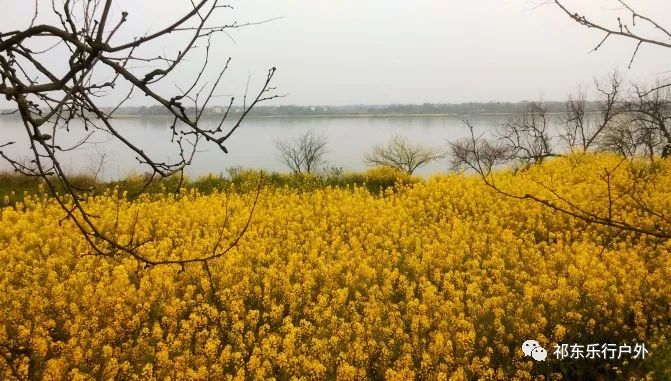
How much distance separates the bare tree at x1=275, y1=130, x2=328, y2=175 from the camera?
117ft

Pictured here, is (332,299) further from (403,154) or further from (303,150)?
(403,154)

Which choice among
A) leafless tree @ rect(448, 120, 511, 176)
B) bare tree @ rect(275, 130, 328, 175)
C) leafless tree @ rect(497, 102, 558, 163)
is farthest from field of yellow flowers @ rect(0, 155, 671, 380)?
bare tree @ rect(275, 130, 328, 175)

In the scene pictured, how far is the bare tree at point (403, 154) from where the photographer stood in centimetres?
3778

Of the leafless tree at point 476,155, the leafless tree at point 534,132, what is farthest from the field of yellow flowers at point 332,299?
the leafless tree at point 534,132

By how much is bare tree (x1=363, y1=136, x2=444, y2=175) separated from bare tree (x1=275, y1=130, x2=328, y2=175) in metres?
3.86

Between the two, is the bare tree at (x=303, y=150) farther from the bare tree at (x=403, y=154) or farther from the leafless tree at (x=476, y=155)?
the leafless tree at (x=476, y=155)

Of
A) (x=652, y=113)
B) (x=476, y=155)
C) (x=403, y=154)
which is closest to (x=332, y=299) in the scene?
(x=476, y=155)

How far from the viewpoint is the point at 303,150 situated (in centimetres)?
3806

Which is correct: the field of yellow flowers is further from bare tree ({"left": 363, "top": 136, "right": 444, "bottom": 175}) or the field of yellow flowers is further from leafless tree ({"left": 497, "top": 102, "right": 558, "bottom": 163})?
bare tree ({"left": 363, "top": 136, "right": 444, "bottom": 175})

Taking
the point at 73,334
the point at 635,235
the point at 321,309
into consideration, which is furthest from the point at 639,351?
the point at 73,334

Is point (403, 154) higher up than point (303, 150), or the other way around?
point (303, 150)

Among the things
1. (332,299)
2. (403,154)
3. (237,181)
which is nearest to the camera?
(332,299)

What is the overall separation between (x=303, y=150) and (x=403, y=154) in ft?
26.1

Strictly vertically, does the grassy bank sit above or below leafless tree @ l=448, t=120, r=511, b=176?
below
